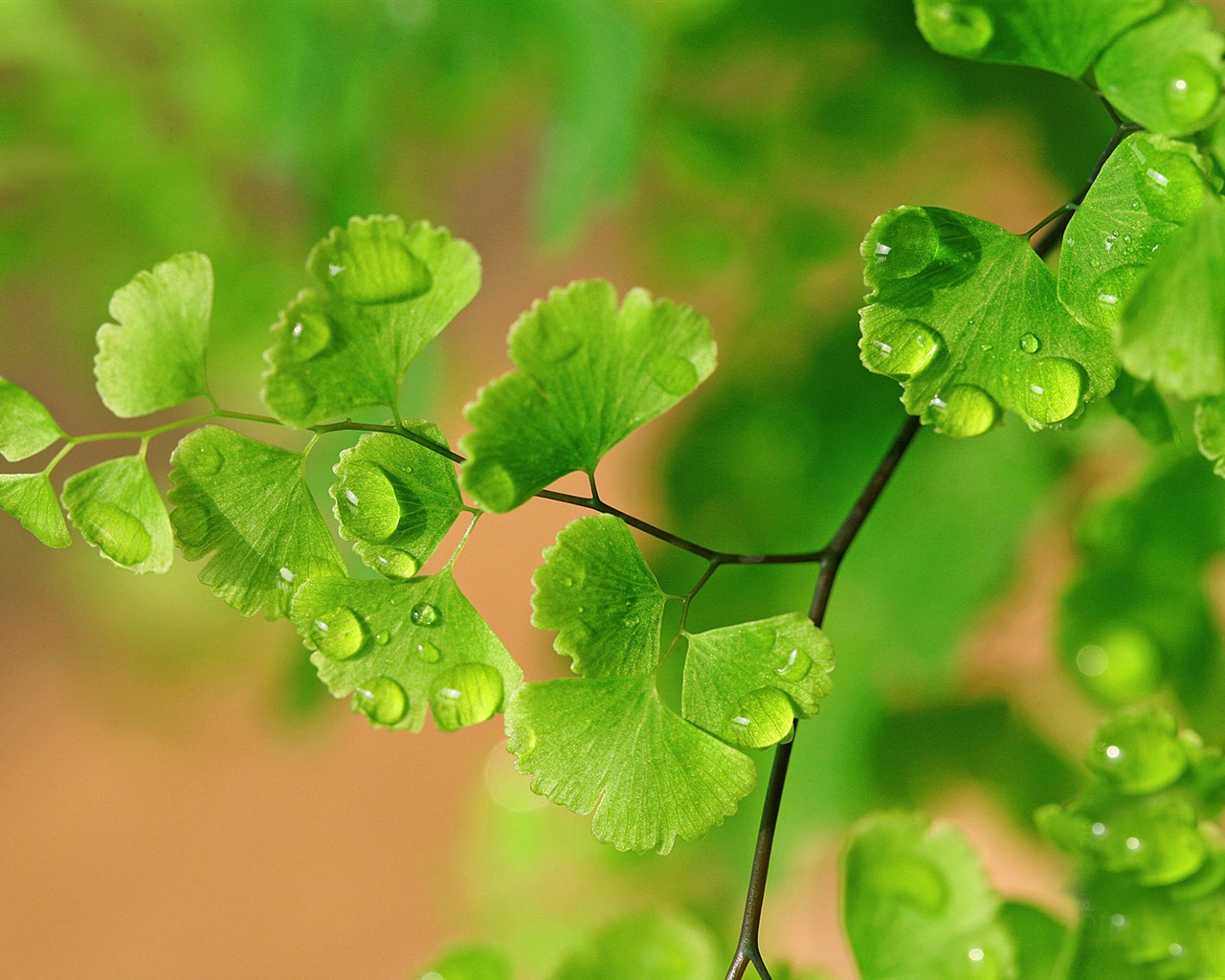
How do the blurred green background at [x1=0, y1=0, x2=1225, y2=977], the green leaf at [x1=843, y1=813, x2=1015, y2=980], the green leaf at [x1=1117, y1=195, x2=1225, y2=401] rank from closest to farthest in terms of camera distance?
the green leaf at [x1=1117, y1=195, x2=1225, y2=401]
the green leaf at [x1=843, y1=813, x2=1015, y2=980]
the blurred green background at [x1=0, y1=0, x2=1225, y2=977]

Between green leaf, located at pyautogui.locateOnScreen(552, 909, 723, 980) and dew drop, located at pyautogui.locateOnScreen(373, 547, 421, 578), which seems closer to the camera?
dew drop, located at pyautogui.locateOnScreen(373, 547, 421, 578)

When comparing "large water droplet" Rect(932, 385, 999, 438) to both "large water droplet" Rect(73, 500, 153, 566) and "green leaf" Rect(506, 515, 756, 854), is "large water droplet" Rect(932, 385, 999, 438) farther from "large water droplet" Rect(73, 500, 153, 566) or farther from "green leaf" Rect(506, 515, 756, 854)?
"large water droplet" Rect(73, 500, 153, 566)

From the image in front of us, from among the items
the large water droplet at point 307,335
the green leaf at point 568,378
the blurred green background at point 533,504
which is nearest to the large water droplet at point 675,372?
the green leaf at point 568,378

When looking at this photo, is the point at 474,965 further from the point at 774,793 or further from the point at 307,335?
the point at 307,335

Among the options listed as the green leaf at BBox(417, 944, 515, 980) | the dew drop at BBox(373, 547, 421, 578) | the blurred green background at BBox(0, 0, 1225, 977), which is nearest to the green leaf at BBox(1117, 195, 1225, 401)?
the dew drop at BBox(373, 547, 421, 578)

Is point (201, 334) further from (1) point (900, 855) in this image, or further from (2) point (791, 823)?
(2) point (791, 823)

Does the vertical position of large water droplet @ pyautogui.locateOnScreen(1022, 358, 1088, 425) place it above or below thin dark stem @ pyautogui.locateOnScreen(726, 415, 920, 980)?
above

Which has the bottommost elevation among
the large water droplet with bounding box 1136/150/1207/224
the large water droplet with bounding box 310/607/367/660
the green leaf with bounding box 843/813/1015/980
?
the green leaf with bounding box 843/813/1015/980

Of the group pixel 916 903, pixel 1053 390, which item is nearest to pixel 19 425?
pixel 1053 390
